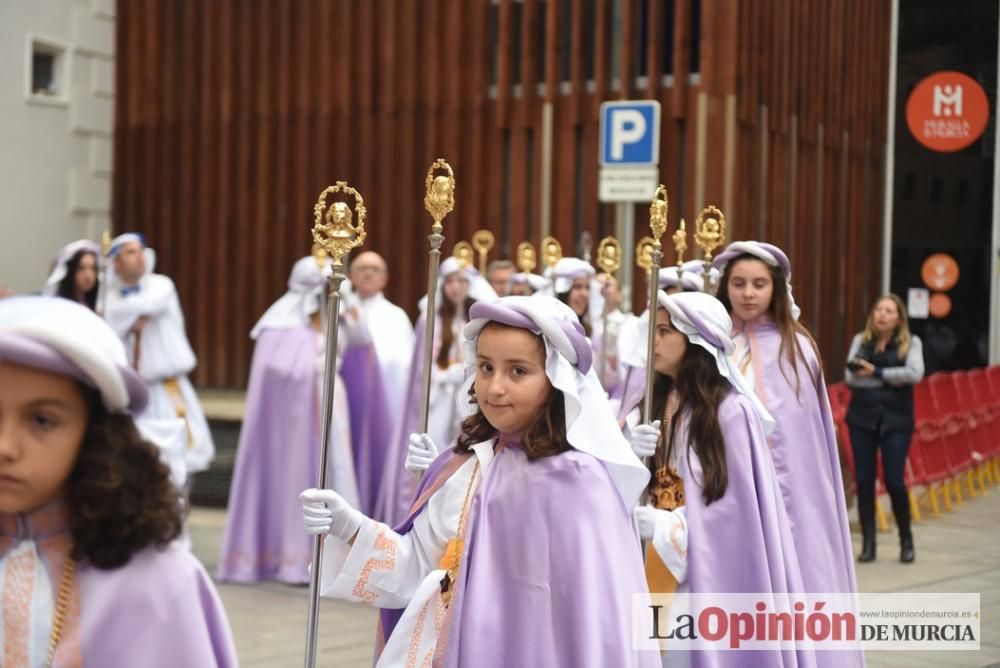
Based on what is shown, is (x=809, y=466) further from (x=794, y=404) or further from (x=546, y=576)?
(x=546, y=576)

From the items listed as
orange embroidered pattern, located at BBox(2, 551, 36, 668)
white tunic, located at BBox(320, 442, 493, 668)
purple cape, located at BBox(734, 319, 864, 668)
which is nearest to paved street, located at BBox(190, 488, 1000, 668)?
purple cape, located at BBox(734, 319, 864, 668)

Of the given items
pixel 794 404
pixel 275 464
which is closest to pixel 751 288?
pixel 794 404

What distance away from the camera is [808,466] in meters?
6.50

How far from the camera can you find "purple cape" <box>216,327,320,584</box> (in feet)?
33.6

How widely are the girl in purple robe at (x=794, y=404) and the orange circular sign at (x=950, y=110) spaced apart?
10.4 m

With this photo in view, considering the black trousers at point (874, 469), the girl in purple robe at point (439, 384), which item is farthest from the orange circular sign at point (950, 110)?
the girl in purple robe at point (439, 384)

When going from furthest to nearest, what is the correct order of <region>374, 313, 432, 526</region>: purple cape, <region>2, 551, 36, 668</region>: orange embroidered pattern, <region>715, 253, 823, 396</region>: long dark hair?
<region>374, 313, 432, 526</region>: purple cape, <region>715, 253, 823, 396</region>: long dark hair, <region>2, 551, 36, 668</region>: orange embroidered pattern

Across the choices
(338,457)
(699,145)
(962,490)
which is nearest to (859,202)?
(699,145)

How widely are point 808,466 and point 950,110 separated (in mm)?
11303

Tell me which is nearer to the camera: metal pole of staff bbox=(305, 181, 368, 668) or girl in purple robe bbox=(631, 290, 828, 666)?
metal pole of staff bbox=(305, 181, 368, 668)

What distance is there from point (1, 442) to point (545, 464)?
1.96 meters

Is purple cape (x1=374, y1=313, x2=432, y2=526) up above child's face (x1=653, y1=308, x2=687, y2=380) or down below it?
below

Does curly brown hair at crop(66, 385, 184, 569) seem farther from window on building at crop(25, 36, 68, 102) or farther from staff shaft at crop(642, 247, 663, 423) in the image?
window on building at crop(25, 36, 68, 102)

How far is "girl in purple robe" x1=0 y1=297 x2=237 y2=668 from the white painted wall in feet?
57.1
